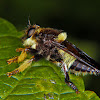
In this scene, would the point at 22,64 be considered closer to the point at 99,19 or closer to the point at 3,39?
the point at 3,39

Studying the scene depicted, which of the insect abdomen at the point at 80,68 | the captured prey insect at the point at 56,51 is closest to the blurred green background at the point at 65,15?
the captured prey insect at the point at 56,51

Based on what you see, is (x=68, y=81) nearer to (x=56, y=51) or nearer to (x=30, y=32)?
(x=56, y=51)

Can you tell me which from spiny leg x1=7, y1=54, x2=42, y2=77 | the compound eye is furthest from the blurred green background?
spiny leg x1=7, y1=54, x2=42, y2=77

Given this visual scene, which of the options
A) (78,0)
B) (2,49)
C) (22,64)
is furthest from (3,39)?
(78,0)

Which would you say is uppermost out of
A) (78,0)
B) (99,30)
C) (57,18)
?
(78,0)

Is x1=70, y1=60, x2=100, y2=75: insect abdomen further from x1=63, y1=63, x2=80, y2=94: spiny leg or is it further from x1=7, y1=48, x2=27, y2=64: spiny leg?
x1=7, y1=48, x2=27, y2=64: spiny leg
